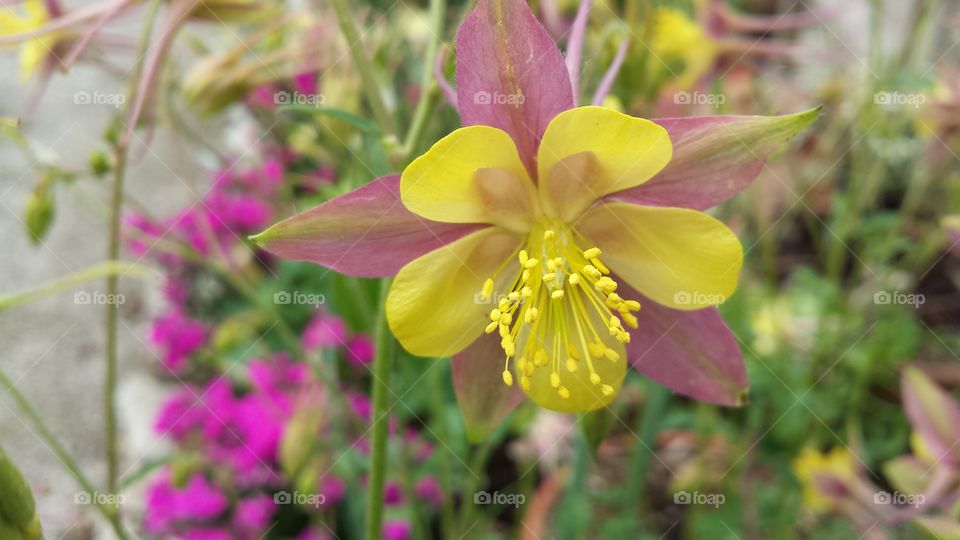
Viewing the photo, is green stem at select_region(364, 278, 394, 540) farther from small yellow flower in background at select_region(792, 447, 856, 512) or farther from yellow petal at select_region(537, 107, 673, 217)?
small yellow flower in background at select_region(792, 447, 856, 512)

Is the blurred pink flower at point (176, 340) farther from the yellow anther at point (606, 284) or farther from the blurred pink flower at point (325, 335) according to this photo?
the yellow anther at point (606, 284)

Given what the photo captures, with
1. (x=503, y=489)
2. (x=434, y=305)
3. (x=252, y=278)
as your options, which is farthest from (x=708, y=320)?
(x=252, y=278)

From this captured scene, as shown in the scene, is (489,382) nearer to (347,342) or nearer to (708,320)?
(708,320)

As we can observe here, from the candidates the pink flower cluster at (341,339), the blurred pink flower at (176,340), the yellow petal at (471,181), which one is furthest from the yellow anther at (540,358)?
the blurred pink flower at (176,340)

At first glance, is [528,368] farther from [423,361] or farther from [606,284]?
[423,361]

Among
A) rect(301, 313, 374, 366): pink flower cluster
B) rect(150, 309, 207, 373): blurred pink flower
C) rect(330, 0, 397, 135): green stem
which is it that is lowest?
rect(150, 309, 207, 373): blurred pink flower

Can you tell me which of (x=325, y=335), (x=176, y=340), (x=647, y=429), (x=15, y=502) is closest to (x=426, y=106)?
(x=15, y=502)

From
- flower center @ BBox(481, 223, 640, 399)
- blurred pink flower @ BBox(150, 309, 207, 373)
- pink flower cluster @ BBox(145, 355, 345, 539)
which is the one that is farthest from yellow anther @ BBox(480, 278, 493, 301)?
blurred pink flower @ BBox(150, 309, 207, 373)
